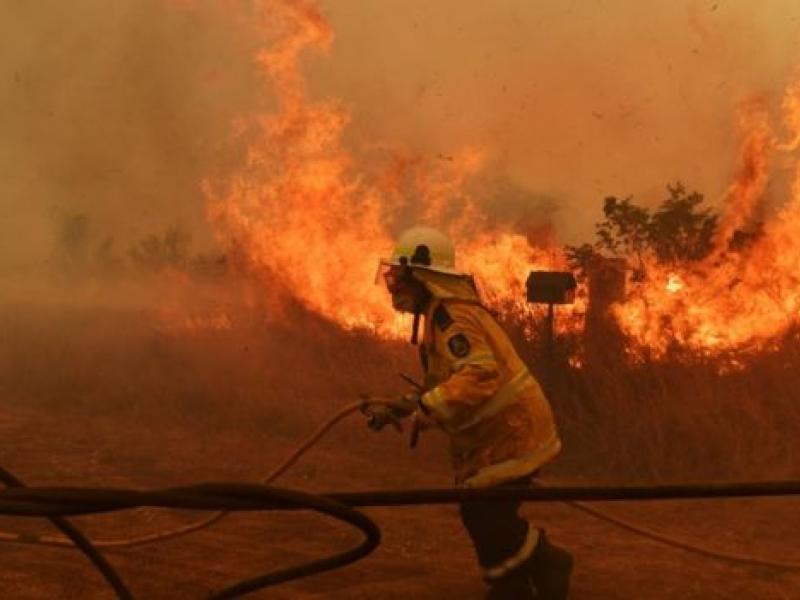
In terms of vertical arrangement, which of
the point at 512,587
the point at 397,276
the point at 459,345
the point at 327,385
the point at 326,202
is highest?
the point at 326,202

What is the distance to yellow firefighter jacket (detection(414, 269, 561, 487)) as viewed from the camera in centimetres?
359

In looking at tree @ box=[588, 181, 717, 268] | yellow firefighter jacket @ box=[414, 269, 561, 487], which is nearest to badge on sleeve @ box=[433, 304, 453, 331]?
yellow firefighter jacket @ box=[414, 269, 561, 487]

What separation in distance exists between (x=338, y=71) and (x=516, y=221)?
15.3ft

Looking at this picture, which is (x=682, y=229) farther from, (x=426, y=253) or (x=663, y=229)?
(x=426, y=253)

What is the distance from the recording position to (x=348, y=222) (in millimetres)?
12633

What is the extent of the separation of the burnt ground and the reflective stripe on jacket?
1174 millimetres

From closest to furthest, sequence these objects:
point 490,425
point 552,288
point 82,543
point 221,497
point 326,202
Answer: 1. point 221,497
2. point 82,543
3. point 490,425
4. point 552,288
5. point 326,202

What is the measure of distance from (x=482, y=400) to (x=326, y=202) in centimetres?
943

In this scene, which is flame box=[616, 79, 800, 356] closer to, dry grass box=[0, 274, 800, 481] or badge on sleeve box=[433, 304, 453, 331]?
dry grass box=[0, 274, 800, 481]

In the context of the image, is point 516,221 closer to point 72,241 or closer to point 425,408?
point 425,408

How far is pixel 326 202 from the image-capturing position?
1277cm

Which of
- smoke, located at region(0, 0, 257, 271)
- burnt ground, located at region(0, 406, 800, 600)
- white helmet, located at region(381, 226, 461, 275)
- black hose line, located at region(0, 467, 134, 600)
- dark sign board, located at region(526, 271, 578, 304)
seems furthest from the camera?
smoke, located at region(0, 0, 257, 271)

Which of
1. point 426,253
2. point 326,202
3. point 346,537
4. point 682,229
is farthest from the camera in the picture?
point 326,202

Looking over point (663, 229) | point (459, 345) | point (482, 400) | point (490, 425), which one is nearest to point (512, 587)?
point (490, 425)
